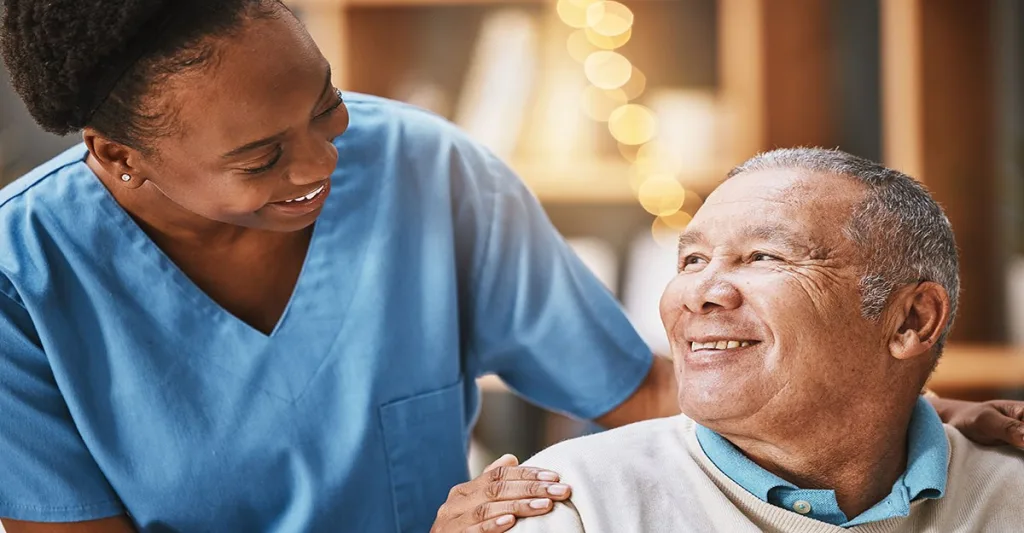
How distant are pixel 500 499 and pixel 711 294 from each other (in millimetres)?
344

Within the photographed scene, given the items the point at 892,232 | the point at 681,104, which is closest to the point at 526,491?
the point at 892,232

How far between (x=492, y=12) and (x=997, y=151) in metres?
1.41

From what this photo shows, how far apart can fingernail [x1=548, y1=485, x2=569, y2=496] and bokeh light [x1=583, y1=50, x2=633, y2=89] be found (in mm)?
2040

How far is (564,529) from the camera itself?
1253 millimetres

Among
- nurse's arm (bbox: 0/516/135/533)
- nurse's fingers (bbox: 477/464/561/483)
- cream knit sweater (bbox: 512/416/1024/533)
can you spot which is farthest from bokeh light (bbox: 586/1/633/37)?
nurse's arm (bbox: 0/516/135/533)

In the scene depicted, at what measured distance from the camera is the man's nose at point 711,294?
1307 millimetres

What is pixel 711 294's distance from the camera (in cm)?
131

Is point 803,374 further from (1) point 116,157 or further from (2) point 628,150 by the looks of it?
(2) point 628,150

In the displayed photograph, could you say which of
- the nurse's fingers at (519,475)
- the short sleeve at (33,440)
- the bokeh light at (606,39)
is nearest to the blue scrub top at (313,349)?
the short sleeve at (33,440)

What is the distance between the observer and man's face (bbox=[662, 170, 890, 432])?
128cm

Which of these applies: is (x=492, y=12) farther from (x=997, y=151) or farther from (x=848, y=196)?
(x=848, y=196)

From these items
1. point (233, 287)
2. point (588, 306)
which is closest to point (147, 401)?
point (233, 287)

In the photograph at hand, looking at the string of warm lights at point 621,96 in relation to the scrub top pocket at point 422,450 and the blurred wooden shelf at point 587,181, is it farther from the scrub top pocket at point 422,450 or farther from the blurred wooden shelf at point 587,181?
the scrub top pocket at point 422,450

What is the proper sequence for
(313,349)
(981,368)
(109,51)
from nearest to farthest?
(109,51) < (313,349) < (981,368)
